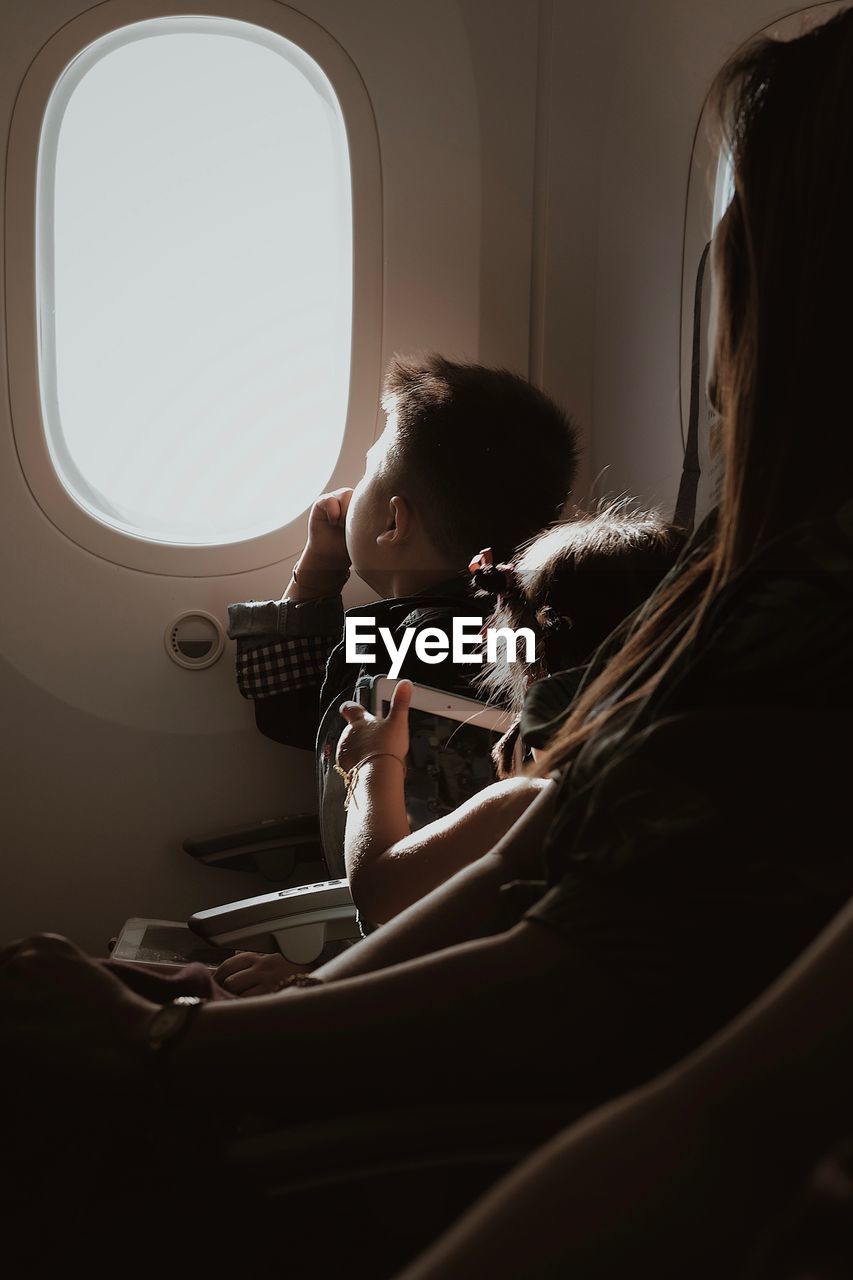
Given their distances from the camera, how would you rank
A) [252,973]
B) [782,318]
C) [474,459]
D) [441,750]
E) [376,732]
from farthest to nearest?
[474,459], [441,750], [376,732], [252,973], [782,318]

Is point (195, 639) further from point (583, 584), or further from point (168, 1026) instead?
point (168, 1026)

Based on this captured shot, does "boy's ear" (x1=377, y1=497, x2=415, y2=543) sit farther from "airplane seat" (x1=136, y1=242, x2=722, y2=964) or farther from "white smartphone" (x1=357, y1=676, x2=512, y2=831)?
"airplane seat" (x1=136, y1=242, x2=722, y2=964)

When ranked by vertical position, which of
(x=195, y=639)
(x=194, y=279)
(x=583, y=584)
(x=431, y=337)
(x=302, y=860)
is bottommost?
(x=302, y=860)

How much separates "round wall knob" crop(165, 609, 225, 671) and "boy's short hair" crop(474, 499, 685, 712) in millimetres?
630

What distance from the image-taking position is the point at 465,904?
76cm

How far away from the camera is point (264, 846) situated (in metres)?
1.64

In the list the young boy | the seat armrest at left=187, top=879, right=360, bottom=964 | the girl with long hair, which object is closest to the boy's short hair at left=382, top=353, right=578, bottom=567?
the young boy

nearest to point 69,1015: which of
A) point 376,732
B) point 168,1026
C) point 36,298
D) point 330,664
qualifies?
point 168,1026

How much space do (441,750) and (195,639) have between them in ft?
1.72

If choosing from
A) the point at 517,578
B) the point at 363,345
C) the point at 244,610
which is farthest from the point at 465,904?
the point at 363,345

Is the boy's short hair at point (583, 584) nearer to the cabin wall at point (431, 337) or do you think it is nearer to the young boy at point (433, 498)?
the young boy at point (433, 498)

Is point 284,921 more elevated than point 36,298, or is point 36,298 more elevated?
point 36,298

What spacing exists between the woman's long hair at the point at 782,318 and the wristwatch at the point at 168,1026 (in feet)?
0.89

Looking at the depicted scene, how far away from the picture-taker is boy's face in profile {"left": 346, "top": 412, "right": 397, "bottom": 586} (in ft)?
4.84
